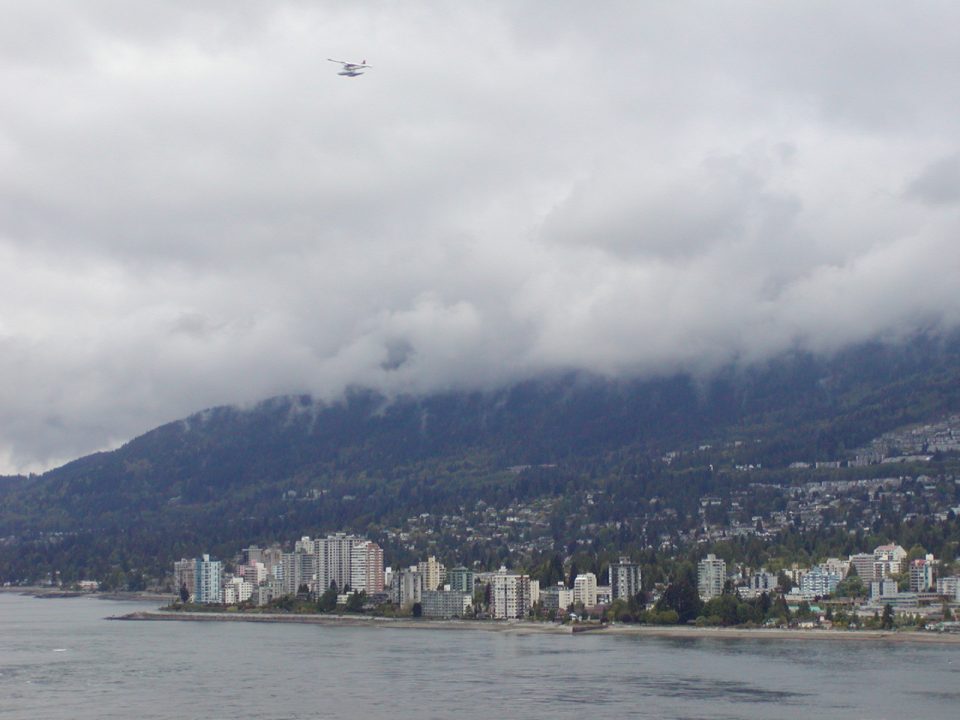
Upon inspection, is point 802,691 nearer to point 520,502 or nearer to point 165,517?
point 520,502

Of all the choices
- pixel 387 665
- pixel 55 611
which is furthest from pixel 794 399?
pixel 387 665

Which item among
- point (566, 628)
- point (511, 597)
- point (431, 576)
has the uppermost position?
point (431, 576)

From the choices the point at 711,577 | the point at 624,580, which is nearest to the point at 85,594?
the point at 624,580

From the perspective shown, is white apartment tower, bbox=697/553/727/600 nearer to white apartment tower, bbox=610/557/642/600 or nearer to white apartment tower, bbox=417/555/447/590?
white apartment tower, bbox=610/557/642/600

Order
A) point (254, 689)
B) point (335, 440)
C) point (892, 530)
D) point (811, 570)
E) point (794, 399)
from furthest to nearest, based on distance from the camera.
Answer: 1. point (335, 440)
2. point (794, 399)
3. point (892, 530)
4. point (811, 570)
5. point (254, 689)

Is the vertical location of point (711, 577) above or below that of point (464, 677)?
above

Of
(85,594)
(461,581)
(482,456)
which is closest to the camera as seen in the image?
(461,581)

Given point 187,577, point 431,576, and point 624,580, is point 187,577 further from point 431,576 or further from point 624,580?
point 624,580

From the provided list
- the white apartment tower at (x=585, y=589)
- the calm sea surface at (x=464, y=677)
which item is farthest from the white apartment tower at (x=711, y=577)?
the calm sea surface at (x=464, y=677)
